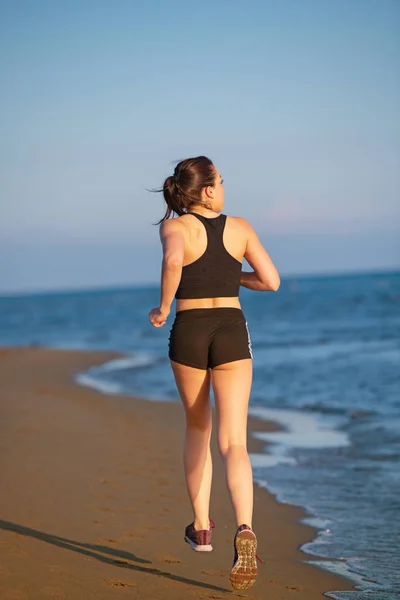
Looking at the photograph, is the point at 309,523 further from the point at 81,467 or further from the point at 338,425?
the point at 338,425

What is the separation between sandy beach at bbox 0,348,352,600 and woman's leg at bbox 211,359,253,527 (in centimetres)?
53

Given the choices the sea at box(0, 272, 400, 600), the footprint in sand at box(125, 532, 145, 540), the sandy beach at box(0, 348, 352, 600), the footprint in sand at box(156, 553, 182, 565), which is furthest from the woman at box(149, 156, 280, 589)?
the footprint in sand at box(125, 532, 145, 540)

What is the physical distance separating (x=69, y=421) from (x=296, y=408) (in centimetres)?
354

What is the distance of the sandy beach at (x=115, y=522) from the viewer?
163 inches

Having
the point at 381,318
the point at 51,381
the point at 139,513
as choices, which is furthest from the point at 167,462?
the point at 381,318

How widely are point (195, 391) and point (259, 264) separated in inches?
28.3

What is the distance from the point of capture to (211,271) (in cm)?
396

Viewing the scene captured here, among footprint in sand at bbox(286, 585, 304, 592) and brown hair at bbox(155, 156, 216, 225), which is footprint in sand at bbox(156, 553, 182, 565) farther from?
brown hair at bbox(155, 156, 216, 225)

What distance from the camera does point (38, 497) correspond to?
581 cm

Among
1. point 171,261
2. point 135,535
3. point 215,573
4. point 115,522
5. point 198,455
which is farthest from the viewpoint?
point 115,522

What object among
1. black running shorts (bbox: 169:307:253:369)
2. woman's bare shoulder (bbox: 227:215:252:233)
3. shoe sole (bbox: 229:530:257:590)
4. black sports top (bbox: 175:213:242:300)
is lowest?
shoe sole (bbox: 229:530:257:590)

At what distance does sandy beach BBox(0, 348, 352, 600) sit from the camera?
414cm

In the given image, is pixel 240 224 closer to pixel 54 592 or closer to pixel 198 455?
pixel 198 455

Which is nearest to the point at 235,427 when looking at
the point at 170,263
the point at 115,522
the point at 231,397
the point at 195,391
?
the point at 231,397
